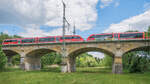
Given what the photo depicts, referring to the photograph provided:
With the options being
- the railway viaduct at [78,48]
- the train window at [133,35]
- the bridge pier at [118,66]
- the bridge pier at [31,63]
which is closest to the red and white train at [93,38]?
the train window at [133,35]

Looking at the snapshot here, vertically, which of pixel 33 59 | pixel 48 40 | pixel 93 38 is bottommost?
pixel 33 59

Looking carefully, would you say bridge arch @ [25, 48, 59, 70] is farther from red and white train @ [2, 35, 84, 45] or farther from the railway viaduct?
red and white train @ [2, 35, 84, 45]

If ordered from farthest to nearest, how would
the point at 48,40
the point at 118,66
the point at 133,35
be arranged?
the point at 48,40 → the point at 118,66 → the point at 133,35

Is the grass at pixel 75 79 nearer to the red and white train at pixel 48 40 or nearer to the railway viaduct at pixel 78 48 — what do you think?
the railway viaduct at pixel 78 48

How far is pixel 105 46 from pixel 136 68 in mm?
10085

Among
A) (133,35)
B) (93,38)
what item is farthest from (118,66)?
(93,38)

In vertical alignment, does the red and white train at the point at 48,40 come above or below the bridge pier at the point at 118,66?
above

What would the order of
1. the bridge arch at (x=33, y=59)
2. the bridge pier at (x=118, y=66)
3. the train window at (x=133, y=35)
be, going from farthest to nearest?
the bridge arch at (x=33, y=59), the bridge pier at (x=118, y=66), the train window at (x=133, y=35)

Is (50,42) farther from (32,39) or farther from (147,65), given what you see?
(147,65)

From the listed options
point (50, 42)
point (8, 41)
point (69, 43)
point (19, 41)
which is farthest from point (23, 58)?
point (69, 43)

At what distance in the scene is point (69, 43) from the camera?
3114cm

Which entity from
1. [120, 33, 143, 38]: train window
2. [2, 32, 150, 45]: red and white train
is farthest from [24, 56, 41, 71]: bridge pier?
[120, 33, 143, 38]: train window

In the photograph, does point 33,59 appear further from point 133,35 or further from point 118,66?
point 133,35

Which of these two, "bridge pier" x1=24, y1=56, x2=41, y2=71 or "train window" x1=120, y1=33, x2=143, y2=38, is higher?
"train window" x1=120, y1=33, x2=143, y2=38
